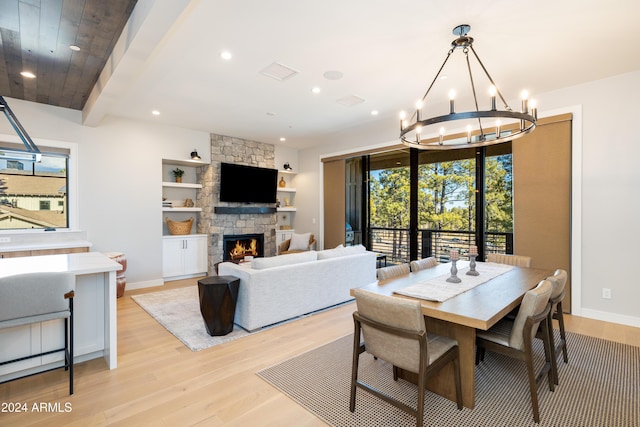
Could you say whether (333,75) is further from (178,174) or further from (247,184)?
(178,174)

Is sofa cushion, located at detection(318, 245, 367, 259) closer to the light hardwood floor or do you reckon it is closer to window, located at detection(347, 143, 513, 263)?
the light hardwood floor

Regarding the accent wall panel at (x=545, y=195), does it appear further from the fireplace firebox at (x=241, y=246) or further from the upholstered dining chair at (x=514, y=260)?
the fireplace firebox at (x=241, y=246)

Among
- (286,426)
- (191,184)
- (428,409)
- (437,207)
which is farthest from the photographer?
(191,184)

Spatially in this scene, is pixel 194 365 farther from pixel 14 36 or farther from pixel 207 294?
pixel 14 36

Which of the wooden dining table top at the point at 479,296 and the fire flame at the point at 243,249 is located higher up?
the wooden dining table top at the point at 479,296

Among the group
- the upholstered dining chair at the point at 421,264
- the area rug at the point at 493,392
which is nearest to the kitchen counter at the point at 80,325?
the area rug at the point at 493,392

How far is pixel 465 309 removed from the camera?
197 centimetres

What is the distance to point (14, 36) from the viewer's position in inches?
111

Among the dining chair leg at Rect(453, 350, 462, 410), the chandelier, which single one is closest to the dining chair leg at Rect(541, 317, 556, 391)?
the dining chair leg at Rect(453, 350, 462, 410)

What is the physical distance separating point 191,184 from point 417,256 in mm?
4644

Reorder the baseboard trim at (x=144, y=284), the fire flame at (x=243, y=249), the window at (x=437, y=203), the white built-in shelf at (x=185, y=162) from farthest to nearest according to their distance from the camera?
the fire flame at (x=243, y=249), the white built-in shelf at (x=185, y=162), the baseboard trim at (x=144, y=284), the window at (x=437, y=203)

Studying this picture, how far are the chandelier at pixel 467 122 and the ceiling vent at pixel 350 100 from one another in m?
0.94

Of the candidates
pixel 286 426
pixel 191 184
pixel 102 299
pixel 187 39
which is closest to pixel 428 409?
pixel 286 426

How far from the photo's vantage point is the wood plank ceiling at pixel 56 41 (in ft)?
8.08
